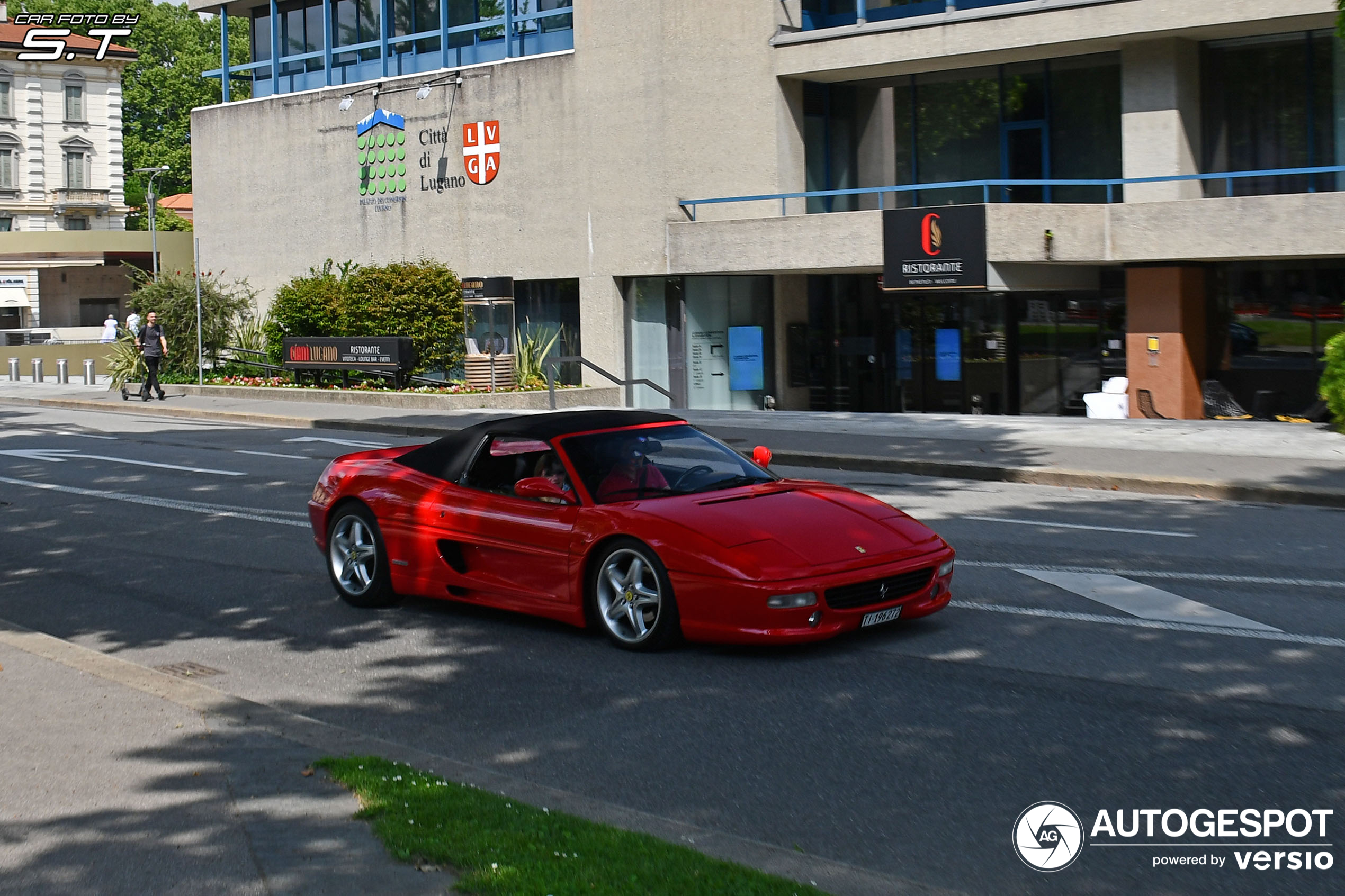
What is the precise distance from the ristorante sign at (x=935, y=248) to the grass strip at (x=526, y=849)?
68.8ft

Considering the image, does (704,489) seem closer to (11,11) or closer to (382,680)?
(382,680)

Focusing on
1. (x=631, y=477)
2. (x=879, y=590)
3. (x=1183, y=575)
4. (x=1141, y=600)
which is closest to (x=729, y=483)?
(x=631, y=477)

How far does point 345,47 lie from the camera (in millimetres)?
35625

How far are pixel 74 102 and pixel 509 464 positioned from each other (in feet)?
324

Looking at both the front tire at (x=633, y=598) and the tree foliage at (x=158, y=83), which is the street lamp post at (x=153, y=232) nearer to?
the tree foliage at (x=158, y=83)

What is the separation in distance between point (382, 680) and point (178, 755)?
1967mm

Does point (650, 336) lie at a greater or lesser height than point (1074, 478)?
greater

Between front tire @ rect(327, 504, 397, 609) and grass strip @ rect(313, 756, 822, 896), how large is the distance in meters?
4.05

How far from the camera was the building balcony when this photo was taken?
9650 cm

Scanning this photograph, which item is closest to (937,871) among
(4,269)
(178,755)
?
(178,755)

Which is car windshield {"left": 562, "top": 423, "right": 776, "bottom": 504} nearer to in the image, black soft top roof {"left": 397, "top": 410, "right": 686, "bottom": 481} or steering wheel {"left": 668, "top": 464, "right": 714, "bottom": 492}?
steering wheel {"left": 668, "top": 464, "right": 714, "bottom": 492}

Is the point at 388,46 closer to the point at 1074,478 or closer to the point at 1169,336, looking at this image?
the point at 1169,336

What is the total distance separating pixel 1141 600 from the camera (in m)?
9.12

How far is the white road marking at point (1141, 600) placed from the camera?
848cm
